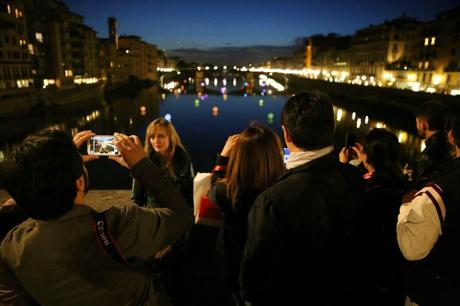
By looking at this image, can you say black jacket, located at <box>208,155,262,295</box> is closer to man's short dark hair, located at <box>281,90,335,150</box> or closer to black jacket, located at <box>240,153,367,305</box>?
black jacket, located at <box>240,153,367,305</box>

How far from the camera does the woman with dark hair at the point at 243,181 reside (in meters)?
2.02

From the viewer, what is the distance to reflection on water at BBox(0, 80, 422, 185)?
2570 cm

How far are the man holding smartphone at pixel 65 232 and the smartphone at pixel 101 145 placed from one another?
95 centimetres

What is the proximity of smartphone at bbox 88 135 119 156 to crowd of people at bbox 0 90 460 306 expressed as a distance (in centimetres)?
28

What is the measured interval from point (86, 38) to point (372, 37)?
170 ft

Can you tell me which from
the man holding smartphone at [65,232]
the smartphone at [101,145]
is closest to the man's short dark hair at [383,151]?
the man holding smartphone at [65,232]

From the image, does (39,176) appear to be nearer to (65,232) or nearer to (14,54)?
(65,232)

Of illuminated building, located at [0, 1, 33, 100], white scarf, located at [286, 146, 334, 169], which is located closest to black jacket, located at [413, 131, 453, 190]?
white scarf, located at [286, 146, 334, 169]

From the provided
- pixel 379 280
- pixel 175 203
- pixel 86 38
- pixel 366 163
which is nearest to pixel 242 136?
pixel 175 203

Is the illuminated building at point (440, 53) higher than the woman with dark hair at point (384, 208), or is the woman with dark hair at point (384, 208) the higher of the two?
the illuminated building at point (440, 53)

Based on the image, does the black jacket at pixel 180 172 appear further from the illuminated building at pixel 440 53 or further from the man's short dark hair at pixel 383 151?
the illuminated building at pixel 440 53

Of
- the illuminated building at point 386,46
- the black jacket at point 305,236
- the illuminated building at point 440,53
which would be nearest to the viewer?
the black jacket at point 305,236

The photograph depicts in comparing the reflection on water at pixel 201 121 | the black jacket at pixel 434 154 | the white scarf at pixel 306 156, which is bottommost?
the reflection on water at pixel 201 121

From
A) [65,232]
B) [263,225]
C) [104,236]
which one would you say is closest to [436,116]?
[263,225]
